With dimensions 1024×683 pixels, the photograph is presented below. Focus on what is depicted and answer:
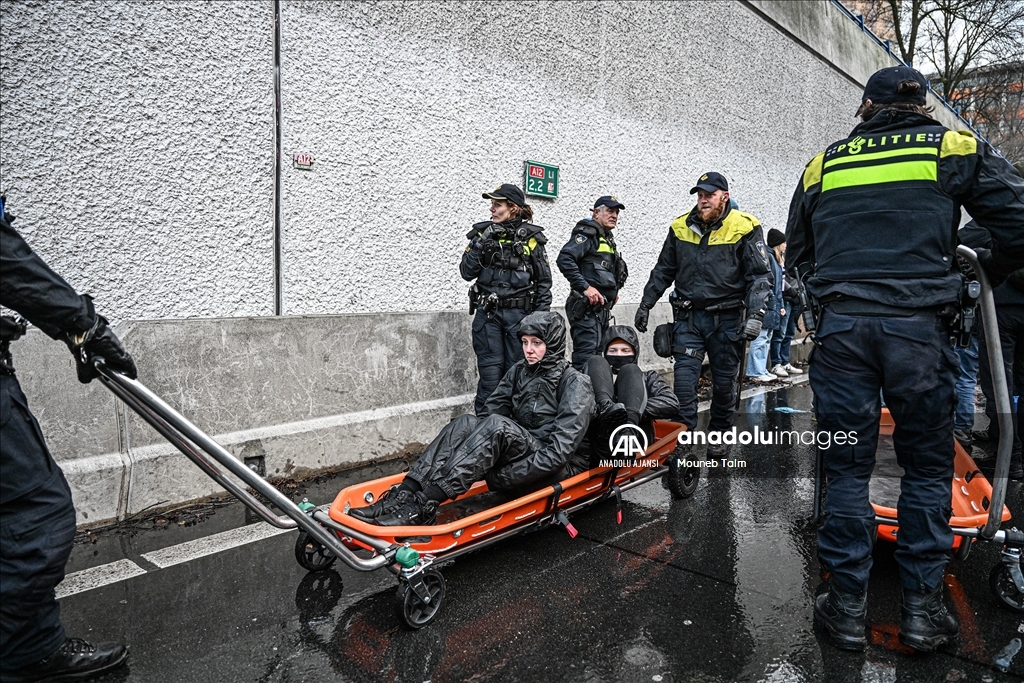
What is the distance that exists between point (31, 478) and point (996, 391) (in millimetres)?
3506

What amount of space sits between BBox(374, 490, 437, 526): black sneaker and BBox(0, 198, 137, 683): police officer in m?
1.18

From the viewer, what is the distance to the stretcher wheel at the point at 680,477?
4355mm

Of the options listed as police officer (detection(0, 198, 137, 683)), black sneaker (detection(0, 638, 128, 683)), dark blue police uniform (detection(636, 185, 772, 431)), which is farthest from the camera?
dark blue police uniform (detection(636, 185, 772, 431))

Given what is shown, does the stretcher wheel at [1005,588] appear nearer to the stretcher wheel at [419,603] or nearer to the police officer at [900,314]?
the police officer at [900,314]

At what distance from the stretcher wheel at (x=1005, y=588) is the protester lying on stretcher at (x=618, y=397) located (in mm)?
1662

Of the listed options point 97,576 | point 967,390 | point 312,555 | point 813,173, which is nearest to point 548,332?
point 813,173

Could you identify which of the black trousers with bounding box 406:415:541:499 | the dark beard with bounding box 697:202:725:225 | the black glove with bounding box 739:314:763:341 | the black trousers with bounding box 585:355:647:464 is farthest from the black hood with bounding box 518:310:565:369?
the dark beard with bounding box 697:202:725:225

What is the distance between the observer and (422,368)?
566 cm

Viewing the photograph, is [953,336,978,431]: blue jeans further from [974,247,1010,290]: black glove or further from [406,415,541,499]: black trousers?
[406,415,541,499]: black trousers

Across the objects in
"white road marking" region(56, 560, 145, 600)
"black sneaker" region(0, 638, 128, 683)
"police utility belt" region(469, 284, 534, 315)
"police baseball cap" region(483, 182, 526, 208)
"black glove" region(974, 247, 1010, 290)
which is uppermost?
"police baseball cap" region(483, 182, 526, 208)

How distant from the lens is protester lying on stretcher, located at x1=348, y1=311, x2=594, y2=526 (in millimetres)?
3191

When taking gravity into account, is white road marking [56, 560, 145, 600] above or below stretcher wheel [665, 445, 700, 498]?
below

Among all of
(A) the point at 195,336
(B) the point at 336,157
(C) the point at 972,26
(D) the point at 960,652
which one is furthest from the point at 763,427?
(C) the point at 972,26

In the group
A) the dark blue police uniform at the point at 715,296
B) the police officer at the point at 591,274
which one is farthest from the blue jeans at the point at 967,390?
the police officer at the point at 591,274
